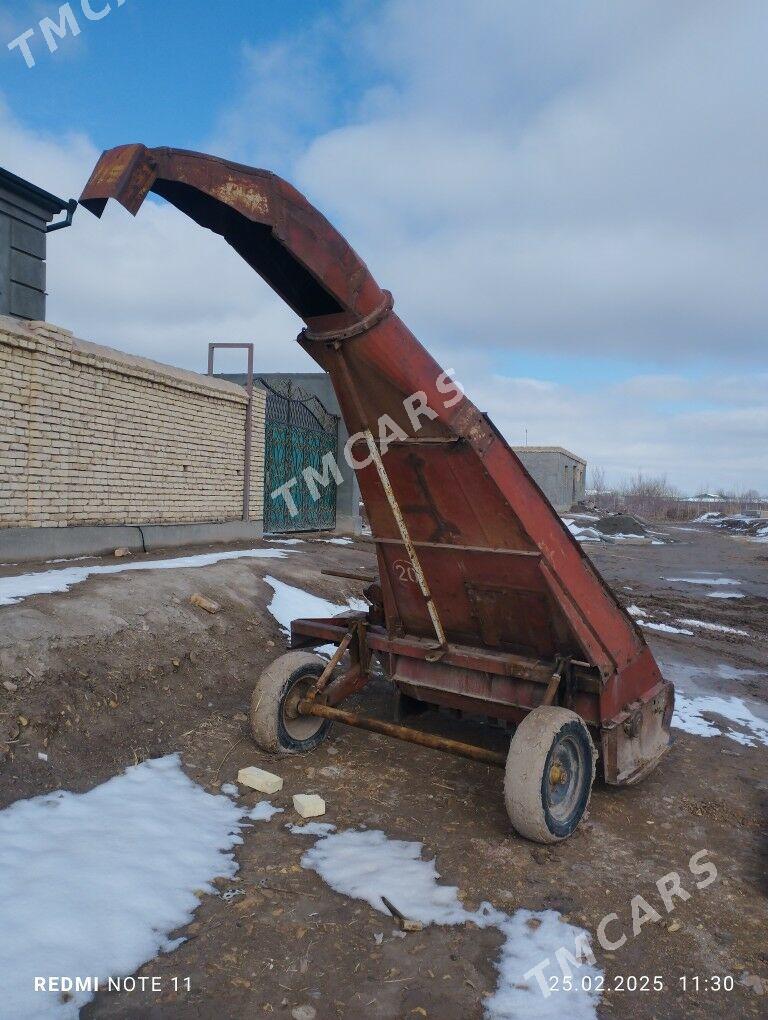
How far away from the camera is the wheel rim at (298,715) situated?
4703 millimetres

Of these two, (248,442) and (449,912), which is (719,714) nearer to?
(449,912)

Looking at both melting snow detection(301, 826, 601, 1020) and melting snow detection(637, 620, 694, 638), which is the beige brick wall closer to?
melting snow detection(301, 826, 601, 1020)

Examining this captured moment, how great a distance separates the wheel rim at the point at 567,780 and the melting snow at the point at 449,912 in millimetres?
723

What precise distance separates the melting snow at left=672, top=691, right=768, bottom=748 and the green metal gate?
9093 millimetres

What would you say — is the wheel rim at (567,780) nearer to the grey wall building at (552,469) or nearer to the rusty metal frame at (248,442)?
the rusty metal frame at (248,442)

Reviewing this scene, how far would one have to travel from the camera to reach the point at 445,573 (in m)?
4.29

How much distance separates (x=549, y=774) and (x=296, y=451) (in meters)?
12.0

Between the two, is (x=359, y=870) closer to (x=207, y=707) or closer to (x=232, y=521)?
(x=207, y=707)

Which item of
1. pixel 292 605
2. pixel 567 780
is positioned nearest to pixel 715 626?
pixel 292 605

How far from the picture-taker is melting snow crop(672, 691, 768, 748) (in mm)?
5766

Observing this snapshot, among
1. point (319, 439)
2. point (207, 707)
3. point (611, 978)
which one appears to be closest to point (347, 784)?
point (207, 707)

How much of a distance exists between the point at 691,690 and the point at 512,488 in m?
4.43

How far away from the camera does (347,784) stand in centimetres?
436
